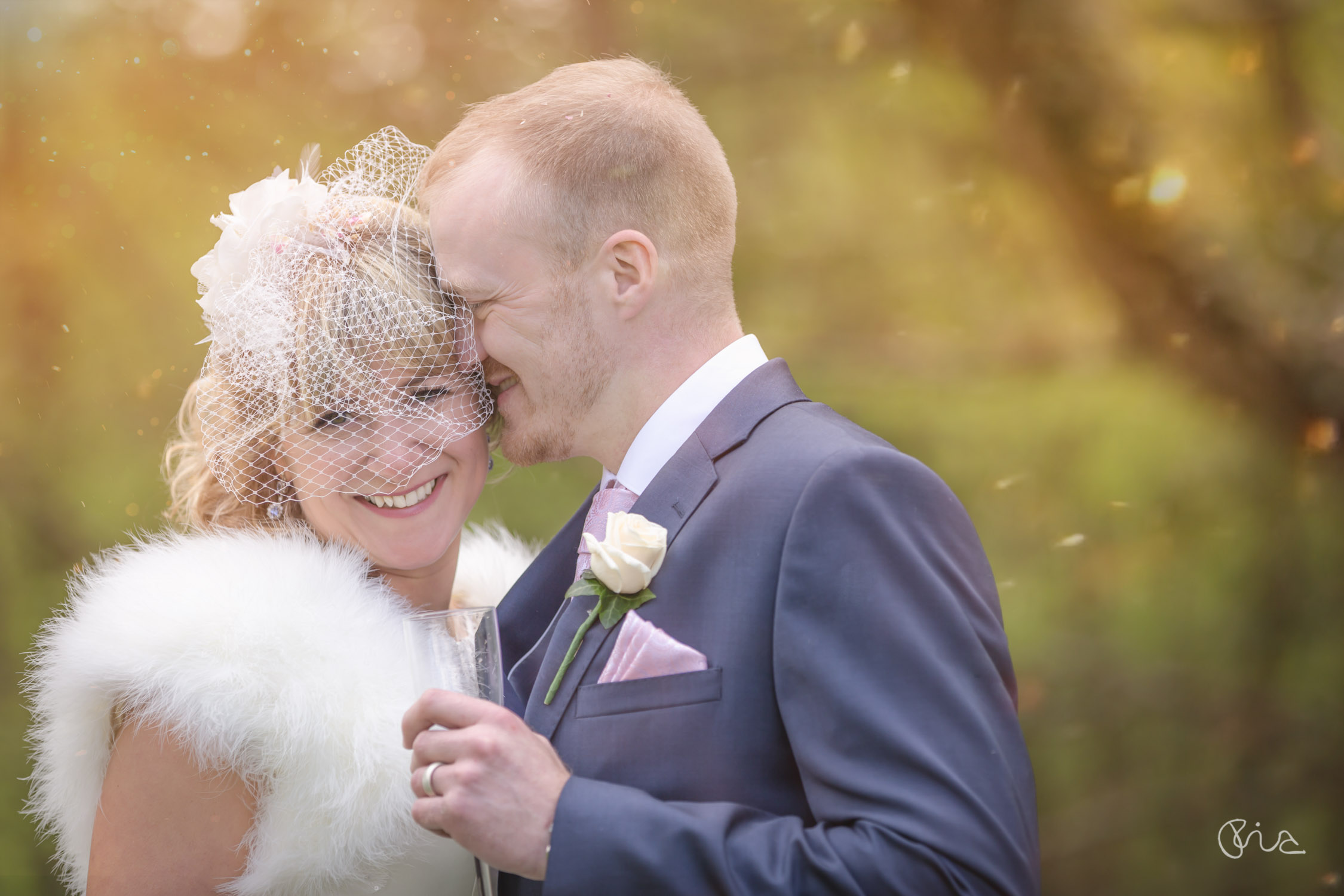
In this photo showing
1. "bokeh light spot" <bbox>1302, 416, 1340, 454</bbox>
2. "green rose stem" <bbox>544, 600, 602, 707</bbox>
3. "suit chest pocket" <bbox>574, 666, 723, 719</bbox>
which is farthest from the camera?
"bokeh light spot" <bbox>1302, 416, 1340, 454</bbox>

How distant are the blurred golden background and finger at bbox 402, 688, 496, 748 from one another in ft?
7.15

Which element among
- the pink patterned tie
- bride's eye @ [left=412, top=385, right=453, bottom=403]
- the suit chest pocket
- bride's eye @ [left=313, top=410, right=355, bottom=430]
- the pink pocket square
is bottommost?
the suit chest pocket

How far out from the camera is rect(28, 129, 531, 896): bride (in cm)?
161

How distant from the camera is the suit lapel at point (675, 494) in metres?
1.50

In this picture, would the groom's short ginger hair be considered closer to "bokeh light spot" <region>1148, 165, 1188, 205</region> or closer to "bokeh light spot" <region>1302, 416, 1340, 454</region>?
"bokeh light spot" <region>1148, 165, 1188, 205</region>

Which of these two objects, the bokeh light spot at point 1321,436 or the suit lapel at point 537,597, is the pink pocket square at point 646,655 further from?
the bokeh light spot at point 1321,436

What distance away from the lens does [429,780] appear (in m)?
1.32

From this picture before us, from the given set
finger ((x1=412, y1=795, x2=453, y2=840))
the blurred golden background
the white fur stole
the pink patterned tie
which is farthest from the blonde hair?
the blurred golden background

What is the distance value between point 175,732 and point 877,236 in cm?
262

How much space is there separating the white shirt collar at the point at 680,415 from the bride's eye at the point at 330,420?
572 mm

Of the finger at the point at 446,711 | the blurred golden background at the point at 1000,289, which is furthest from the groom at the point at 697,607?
the blurred golden background at the point at 1000,289

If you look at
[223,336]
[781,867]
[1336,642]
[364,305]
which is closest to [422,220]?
[364,305]

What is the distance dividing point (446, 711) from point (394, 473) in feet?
2.28

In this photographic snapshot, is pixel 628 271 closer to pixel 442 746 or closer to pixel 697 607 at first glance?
pixel 697 607
